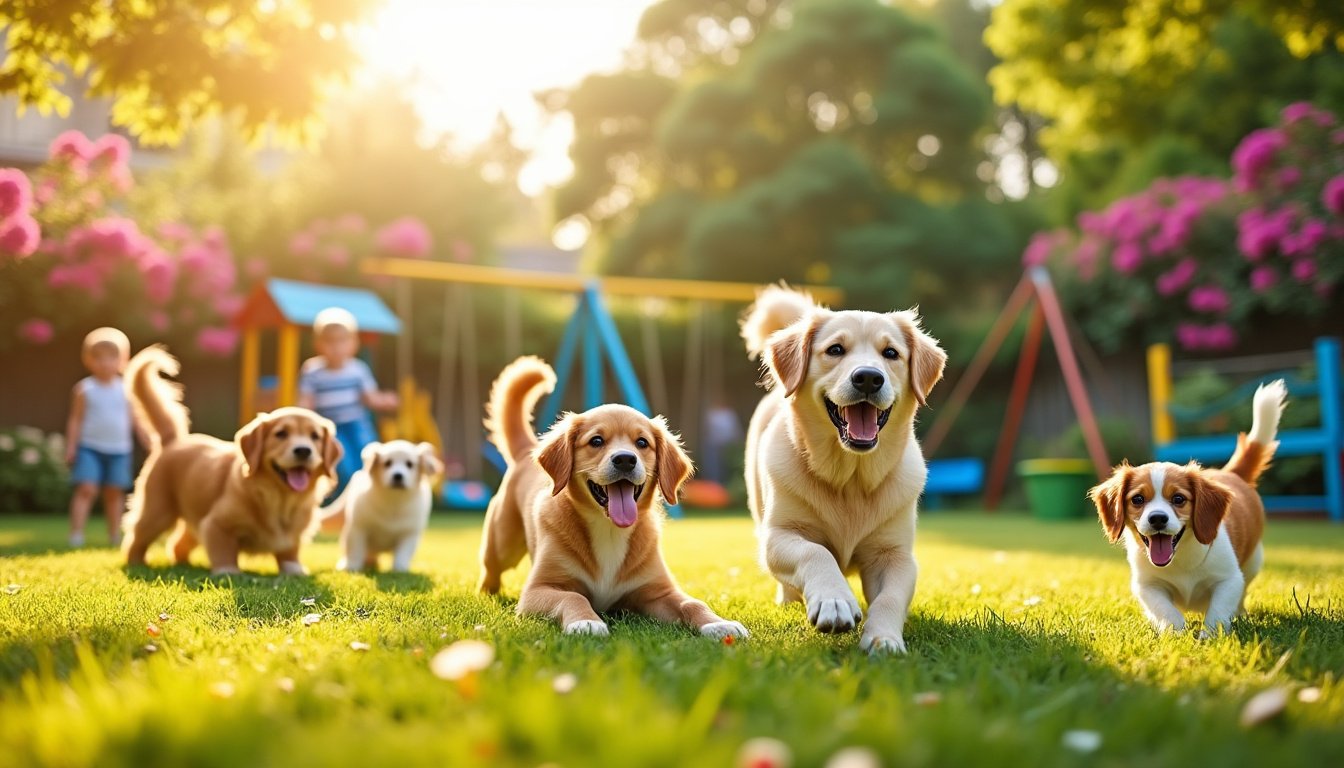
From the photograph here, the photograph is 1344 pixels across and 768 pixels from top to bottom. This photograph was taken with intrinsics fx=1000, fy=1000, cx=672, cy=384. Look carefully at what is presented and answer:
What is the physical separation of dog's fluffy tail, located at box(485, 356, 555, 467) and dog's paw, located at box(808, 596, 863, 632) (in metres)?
2.22

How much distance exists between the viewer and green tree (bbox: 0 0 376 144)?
5438mm

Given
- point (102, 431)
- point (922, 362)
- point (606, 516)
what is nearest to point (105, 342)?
point (102, 431)

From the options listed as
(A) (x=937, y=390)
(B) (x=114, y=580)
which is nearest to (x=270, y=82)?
(B) (x=114, y=580)

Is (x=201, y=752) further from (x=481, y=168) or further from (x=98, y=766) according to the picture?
(x=481, y=168)

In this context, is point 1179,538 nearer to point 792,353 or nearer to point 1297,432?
point 792,353

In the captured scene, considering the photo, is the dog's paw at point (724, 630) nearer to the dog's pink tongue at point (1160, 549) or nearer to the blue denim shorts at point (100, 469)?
the dog's pink tongue at point (1160, 549)

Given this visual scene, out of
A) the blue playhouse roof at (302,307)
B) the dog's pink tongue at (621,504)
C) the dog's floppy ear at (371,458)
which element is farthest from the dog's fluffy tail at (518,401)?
the blue playhouse roof at (302,307)

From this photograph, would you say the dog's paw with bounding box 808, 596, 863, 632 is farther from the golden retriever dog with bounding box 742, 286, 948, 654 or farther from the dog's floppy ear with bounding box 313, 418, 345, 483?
the dog's floppy ear with bounding box 313, 418, 345, 483

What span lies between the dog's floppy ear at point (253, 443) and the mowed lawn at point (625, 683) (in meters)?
0.69

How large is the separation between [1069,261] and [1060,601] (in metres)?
12.7

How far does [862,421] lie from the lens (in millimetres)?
3580

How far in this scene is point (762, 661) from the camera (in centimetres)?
263

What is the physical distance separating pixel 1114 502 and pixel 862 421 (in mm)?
1236

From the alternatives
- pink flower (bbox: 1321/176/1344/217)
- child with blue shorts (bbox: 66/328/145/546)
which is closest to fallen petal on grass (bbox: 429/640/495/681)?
child with blue shorts (bbox: 66/328/145/546)
